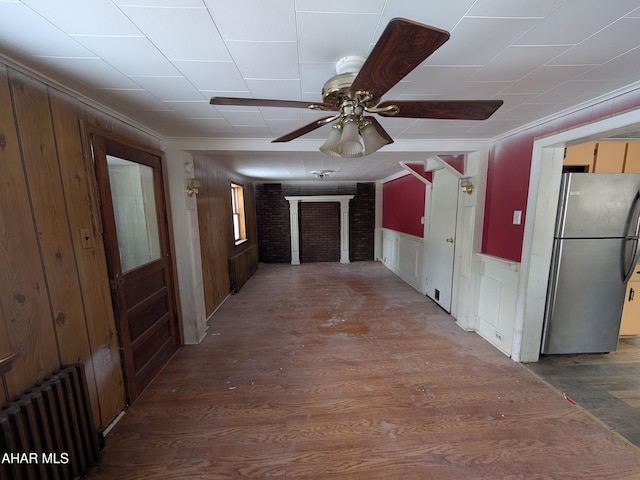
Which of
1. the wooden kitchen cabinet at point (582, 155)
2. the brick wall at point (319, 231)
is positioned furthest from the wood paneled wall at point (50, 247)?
the brick wall at point (319, 231)

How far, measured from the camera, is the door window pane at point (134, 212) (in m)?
1.83

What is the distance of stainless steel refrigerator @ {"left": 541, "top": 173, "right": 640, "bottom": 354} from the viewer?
208 cm

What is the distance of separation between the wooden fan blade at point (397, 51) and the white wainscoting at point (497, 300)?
2302 millimetres

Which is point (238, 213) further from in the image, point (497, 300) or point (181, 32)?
point (497, 300)

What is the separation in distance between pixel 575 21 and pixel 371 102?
32.9 inches

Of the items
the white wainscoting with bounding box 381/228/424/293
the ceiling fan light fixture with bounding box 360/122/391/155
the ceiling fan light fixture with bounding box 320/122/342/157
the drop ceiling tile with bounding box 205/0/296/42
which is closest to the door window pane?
the drop ceiling tile with bounding box 205/0/296/42

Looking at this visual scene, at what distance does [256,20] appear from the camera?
3.06 ft

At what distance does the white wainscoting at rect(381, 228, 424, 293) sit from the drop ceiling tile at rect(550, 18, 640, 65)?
3173 millimetres

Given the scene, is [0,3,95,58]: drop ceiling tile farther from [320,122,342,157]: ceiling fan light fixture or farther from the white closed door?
the white closed door

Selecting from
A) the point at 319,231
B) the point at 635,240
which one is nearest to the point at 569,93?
the point at 635,240

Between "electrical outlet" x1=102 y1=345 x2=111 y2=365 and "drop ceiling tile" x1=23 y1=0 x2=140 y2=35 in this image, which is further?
"electrical outlet" x1=102 y1=345 x2=111 y2=365

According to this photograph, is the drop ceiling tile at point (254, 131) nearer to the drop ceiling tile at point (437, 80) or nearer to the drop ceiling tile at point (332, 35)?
the drop ceiling tile at point (332, 35)

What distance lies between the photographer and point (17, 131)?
3.75 feet

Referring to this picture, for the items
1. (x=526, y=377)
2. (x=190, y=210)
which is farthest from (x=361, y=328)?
(x=190, y=210)
